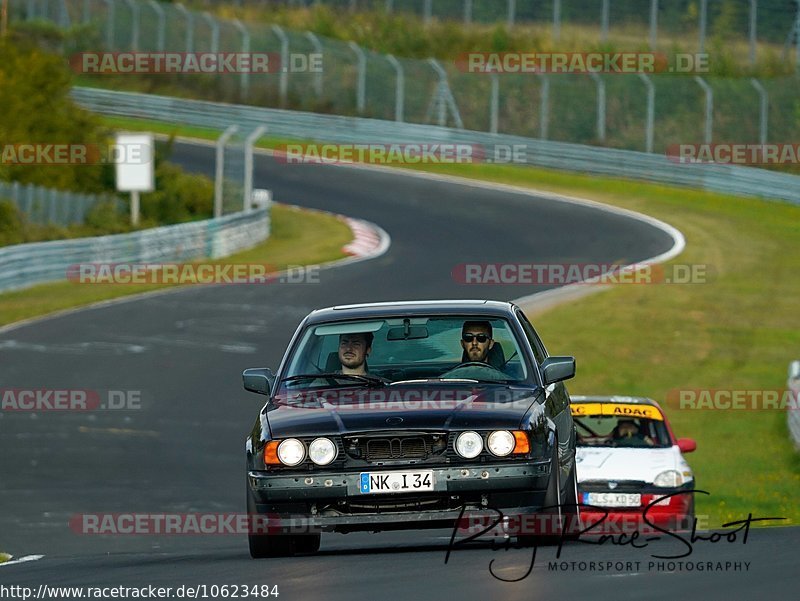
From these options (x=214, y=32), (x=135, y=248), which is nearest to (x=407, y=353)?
(x=135, y=248)

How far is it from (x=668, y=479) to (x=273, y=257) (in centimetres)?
2048

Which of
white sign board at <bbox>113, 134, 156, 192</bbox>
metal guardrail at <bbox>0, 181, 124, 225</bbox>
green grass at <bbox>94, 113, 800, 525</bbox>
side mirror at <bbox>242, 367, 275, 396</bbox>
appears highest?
side mirror at <bbox>242, 367, 275, 396</bbox>

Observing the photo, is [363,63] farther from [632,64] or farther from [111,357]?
[111,357]

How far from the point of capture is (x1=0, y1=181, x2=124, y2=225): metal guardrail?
102 ft

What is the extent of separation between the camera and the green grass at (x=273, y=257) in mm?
25408

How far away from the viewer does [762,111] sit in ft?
140

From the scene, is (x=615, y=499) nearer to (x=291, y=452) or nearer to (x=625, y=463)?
(x=625, y=463)

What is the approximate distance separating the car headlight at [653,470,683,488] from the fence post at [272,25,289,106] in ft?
125

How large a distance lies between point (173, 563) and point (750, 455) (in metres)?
10.2

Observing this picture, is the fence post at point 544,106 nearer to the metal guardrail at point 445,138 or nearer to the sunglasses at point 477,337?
the metal guardrail at point 445,138

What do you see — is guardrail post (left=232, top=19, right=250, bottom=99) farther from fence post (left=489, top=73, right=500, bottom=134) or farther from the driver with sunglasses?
the driver with sunglasses

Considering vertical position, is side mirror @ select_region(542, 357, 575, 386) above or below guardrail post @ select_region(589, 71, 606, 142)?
above

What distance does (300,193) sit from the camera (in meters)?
42.2

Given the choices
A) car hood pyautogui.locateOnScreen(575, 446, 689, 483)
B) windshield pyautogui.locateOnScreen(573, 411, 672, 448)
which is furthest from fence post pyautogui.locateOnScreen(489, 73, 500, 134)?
car hood pyautogui.locateOnScreen(575, 446, 689, 483)
